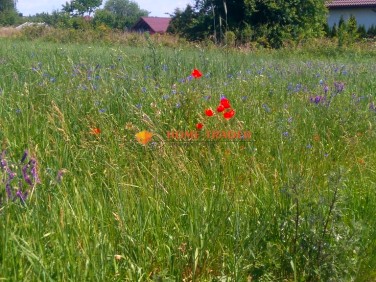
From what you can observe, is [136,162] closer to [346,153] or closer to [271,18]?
[346,153]

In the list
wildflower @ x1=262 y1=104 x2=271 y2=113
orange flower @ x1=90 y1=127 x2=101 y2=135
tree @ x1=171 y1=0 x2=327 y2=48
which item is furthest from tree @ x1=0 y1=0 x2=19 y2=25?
orange flower @ x1=90 y1=127 x2=101 y2=135

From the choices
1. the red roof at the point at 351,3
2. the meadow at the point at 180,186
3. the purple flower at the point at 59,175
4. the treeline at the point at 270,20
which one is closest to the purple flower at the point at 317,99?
the meadow at the point at 180,186

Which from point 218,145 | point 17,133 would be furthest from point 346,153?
point 17,133

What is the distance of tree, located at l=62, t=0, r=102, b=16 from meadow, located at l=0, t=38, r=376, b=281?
2683 inches

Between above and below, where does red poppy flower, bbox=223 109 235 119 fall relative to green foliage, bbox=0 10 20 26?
below

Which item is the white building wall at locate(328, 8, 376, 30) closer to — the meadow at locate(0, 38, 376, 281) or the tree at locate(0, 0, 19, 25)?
the meadow at locate(0, 38, 376, 281)

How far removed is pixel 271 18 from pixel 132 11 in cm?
8778

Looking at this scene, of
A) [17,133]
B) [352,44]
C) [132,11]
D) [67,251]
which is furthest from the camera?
[132,11]

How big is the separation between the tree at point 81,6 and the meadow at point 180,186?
2683 inches

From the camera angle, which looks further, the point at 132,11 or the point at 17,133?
the point at 132,11

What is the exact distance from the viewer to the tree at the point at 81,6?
71275 millimetres

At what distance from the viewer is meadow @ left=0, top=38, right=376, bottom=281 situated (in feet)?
6.89

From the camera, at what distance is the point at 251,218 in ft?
8.03

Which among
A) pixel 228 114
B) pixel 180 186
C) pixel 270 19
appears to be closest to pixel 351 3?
pixel 270 19
